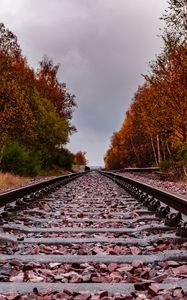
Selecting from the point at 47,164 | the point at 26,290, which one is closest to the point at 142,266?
the point at 26,290

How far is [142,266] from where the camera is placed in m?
3.96

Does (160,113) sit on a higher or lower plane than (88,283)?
higher

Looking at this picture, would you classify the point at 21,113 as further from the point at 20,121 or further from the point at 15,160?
the point at 15,160

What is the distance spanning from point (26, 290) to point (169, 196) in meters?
4.97

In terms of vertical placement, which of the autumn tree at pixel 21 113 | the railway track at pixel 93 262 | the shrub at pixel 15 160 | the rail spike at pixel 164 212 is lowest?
the railway track at pixel 93 262

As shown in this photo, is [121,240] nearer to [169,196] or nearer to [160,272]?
[160,272]

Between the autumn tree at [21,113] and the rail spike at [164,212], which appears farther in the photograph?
the autumn tree at [21,113]

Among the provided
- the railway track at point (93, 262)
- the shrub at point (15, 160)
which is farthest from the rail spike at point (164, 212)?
the shrub at point (15, 160)

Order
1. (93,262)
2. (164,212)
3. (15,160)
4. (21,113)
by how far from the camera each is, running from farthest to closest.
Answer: (15,160), (21,113), (164,212), (93,262)

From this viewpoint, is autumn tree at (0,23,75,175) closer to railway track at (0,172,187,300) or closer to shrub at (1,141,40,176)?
shrub at (1,141,40,176)

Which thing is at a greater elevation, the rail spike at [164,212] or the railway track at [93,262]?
the rail spike at [164,212]

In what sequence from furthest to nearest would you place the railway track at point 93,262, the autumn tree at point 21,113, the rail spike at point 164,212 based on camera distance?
the autumn tree at point 21,113, the rail spike at point 164,212, the railway track at point 93,262

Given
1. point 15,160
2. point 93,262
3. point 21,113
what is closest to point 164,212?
point 93,262

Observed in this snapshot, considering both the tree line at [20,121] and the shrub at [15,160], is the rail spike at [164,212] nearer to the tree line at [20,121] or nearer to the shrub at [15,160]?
the tree line at [20,121]
